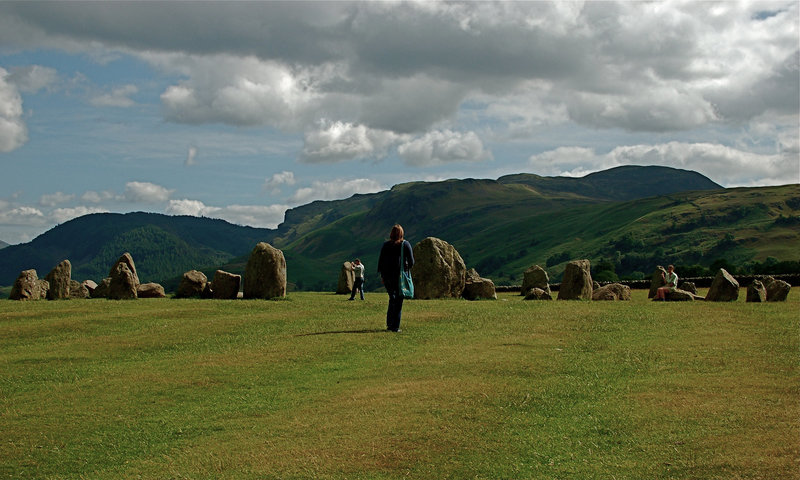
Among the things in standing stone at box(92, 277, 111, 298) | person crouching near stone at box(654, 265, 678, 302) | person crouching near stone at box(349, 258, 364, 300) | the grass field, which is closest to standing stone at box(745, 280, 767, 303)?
person crouching near stone at box(654, 265, 678, 302)

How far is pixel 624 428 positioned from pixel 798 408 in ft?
12.2

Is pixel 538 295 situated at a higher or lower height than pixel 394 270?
lower

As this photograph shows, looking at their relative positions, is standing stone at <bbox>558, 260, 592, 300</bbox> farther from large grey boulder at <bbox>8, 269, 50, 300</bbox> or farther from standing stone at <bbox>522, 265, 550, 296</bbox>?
large grey boulder at <bbox>8, 269, 50, 300</bbox>

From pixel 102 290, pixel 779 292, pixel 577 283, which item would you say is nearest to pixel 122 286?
pixel 102 290

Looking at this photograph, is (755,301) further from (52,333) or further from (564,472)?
(52,333)

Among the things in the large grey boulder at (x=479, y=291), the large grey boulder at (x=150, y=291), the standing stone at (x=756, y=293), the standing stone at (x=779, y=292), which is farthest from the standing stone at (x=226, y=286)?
the standing stone at (x=779, y=292)

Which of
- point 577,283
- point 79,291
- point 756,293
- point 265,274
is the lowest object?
point 79,291

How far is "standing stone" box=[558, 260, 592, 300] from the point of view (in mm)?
40875

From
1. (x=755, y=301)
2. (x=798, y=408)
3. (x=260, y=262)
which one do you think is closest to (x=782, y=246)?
(x=755, y=301)

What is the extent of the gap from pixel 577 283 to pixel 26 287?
103 feet

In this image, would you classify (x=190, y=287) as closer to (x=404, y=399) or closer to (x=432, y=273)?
(x=432, y=273)

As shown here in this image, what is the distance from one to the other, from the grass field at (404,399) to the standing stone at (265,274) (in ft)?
34.5

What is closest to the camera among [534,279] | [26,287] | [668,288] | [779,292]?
[779,292]

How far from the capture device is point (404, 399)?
574 inches
